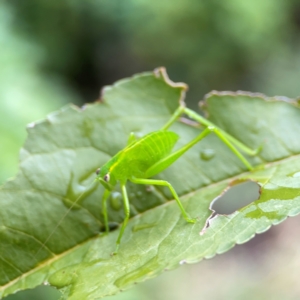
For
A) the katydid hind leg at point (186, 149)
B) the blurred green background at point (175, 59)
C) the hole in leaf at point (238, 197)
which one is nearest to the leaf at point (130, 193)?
the katydid hind leg at point (186, 149)

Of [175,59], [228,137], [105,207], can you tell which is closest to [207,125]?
[228,137]

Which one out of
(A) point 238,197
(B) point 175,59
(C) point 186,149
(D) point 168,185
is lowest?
(A) point 238,197

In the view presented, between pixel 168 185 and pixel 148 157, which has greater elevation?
pixel 148 157

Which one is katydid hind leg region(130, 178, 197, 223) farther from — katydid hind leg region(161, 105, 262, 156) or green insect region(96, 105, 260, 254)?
katydid hind leg region(161, 105, 262, 156)

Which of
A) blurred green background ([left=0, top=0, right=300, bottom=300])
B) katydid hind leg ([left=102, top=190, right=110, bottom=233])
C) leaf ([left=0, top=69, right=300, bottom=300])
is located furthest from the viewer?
blurred green background ([left=0, top=0, right=300, bottom=300])

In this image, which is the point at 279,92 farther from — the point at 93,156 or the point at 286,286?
the point at 93,156

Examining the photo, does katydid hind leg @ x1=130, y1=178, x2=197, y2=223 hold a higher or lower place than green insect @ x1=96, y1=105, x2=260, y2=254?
lower

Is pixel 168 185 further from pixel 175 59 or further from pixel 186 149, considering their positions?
pixel 175 59

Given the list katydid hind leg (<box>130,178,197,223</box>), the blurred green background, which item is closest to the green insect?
katydid hind leg (<box>130,178,197,223</box>)
